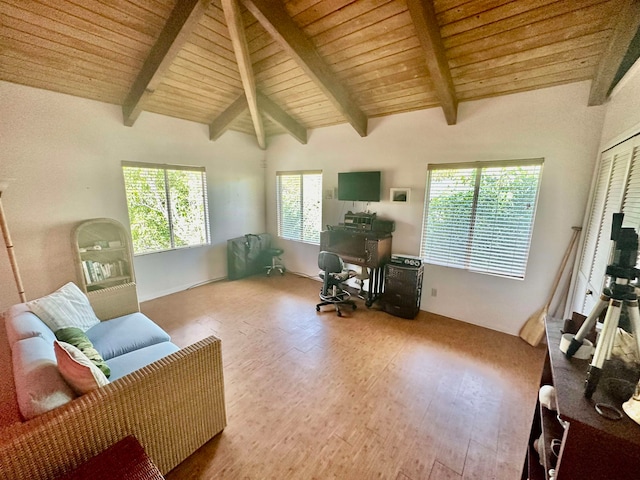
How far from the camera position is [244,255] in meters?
4.86

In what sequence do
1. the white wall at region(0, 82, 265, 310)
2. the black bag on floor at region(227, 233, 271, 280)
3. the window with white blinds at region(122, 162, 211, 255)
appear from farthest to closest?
the black bag on floor at region(227, 233, 271, 280), the window with white blinds at region(122, 162, 211, 255), the white wall at region(0, 82, 265, 310)

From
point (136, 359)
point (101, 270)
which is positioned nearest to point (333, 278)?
point (136, 359)

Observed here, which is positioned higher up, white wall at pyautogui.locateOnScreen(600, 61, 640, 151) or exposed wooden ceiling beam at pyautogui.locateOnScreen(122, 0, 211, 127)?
exposed wooden ceiling beam at pyautogui.locateOnScreen(122, 0, 211, 127)

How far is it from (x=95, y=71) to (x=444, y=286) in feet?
15.5

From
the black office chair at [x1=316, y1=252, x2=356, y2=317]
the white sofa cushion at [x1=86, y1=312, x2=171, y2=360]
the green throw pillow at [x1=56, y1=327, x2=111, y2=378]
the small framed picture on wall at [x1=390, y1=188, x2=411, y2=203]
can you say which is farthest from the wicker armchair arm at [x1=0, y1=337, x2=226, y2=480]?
the small framed picture on wall at [x1=390, y1=188, x2=411, y2=203]

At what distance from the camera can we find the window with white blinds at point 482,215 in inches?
113

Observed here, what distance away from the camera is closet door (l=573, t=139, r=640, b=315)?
6.10 feet

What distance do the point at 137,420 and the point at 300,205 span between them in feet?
13.0

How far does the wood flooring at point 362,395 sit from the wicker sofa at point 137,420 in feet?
0.69

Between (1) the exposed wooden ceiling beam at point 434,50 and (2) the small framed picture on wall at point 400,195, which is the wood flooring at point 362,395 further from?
(1) the exposed wooden ceiling beam at point 434,50

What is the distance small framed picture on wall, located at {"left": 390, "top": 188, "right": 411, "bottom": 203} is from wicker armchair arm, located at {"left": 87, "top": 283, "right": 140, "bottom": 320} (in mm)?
3367

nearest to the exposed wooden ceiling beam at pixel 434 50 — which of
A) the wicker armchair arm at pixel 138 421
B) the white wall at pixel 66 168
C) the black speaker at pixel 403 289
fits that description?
the black speaker at pixel 403 289

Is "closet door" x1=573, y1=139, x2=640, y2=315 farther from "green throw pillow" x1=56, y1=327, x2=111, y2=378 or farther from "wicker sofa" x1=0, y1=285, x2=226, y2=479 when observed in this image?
"green throw pillow" x1=56, y1=327, x2=111, y2=378

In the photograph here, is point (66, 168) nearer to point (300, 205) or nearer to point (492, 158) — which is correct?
point (300, 205)
